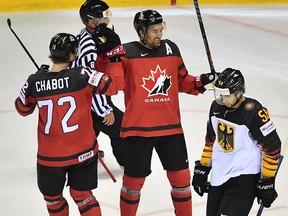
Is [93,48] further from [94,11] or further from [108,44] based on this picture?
[108,44]

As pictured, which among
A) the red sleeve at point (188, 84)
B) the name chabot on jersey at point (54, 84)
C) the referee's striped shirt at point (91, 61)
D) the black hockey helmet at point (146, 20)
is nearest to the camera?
the name chabot on jersey at point (54, 84)

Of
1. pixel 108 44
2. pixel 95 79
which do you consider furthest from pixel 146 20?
pixel 95 79

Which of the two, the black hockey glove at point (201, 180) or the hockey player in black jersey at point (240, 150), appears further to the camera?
the black hockey glove at point (201, 180)

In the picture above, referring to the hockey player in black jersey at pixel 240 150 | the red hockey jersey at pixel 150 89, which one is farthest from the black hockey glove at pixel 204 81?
the hockey player in black jersey at pixel 240 150

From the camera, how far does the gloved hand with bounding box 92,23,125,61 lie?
398 cm

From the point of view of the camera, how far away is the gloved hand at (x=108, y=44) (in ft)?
13.1

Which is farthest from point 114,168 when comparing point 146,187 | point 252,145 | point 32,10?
point 32,10

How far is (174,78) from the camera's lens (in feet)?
13.6

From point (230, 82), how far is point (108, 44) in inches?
28.2

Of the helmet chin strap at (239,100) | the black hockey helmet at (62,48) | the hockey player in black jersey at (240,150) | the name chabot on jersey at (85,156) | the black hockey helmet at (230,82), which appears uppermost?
the black hockey helmet at (62,48)

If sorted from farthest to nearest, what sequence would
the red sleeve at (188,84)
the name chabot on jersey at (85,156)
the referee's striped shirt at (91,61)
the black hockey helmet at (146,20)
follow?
the referee's striped shirt at (91,61), the red sleeve at (188,84), the black hockey helmet at (146,20), the name chabot on jersey at (85,156)

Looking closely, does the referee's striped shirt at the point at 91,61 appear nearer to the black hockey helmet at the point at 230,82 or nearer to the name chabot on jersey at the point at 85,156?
the name chabot on jersey at the point at 85,156

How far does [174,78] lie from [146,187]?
107 cm

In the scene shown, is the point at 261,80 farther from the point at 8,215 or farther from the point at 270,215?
the point at 8,215
